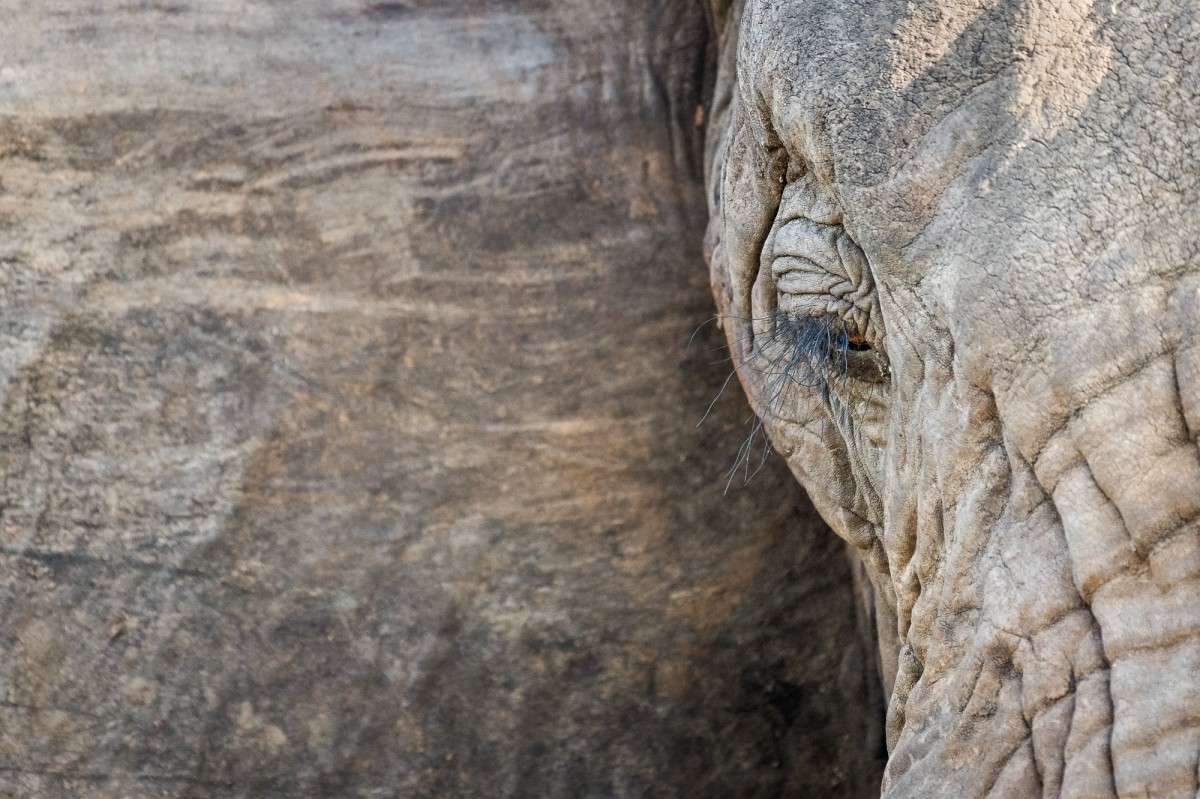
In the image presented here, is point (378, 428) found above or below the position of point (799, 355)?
below

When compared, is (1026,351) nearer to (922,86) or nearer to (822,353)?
(922,86)

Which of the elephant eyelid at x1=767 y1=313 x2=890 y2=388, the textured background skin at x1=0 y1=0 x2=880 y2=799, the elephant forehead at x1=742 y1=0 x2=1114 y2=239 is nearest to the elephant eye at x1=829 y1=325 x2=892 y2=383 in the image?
the elephant eyelid at x1=767 y1=313 x2=890 y2=388

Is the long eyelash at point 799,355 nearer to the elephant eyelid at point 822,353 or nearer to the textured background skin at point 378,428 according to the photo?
the elephant eyelid at point 822,353

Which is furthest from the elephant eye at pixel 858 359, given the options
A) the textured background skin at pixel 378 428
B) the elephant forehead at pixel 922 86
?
the textured background skin at pixel 378 428

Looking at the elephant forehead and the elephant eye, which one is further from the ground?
the elephant forehead

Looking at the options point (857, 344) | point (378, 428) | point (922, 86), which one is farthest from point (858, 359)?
point (378, 428)

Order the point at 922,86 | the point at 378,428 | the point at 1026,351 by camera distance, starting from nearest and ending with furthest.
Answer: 1. the point at 1026,351
2. the point at 922,86
3. the point at 378,428

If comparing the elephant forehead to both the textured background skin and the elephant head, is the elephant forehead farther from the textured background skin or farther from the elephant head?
the textured background skin
